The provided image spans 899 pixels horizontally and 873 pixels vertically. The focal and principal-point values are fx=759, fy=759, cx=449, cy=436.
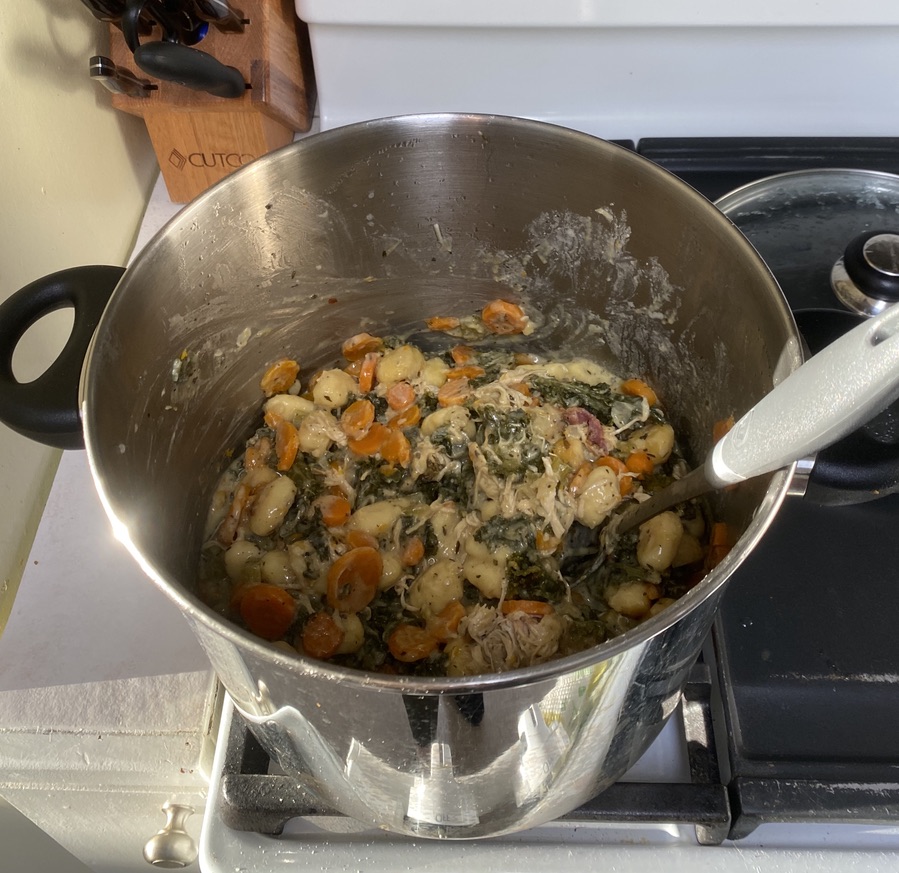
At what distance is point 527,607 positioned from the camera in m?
0.78

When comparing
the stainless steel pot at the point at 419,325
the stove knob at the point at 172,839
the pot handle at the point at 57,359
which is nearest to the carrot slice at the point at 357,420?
the stainless steel pot at the point at 419,325

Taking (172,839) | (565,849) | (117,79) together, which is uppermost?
(117,79)

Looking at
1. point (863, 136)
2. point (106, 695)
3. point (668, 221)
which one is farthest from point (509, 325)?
point (106, 695)

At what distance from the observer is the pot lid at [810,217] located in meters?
0.89

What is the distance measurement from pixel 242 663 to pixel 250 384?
0.54 metres

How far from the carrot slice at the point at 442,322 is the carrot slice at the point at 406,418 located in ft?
0.43

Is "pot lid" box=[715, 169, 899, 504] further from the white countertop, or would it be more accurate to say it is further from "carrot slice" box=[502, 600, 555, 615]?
the white countertop

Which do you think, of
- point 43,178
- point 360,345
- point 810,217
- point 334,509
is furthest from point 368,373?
point 810,217

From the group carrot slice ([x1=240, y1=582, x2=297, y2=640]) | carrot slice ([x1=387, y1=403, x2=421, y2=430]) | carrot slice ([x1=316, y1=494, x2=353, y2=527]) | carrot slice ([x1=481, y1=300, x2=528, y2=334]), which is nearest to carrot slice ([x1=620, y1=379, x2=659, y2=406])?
carrot slice ([x1=481, y1=300, x2=528, y2=334])

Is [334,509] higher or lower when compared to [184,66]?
lower

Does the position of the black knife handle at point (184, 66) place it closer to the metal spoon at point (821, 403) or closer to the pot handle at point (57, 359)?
the pot handle at point (57, 359)

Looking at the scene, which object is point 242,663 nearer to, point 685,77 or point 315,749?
point 315,749

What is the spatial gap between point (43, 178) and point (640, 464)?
796 mm

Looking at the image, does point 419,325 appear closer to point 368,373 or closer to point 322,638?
point 368,373
